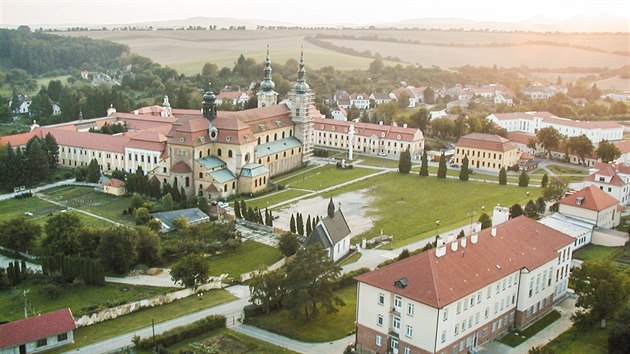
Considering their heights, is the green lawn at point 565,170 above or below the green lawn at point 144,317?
above

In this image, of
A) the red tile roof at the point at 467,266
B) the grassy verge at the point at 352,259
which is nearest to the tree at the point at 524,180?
the grassy verge at the point at 352,259

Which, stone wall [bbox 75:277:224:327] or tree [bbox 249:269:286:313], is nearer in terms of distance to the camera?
stone wall [bbox 75:277:224:327]

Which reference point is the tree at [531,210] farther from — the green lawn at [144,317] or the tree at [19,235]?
the tree at [19,235]

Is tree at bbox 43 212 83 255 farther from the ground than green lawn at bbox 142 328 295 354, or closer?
farther from the ground

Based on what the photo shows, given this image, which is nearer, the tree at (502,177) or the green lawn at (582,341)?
the green lawn at (582,341)

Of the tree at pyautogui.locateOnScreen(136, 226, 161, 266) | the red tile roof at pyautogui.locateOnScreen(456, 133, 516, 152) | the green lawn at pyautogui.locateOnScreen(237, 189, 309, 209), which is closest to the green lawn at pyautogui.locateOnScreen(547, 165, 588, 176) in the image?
the red tile roof at pyautogui.locateOnScreen(456, 133, 516, 152)

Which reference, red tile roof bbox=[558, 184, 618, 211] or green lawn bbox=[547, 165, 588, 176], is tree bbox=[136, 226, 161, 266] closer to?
red tile roof bbox=[558, 184, 618, 211]

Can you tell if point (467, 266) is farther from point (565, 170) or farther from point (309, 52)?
point (309, 52)
